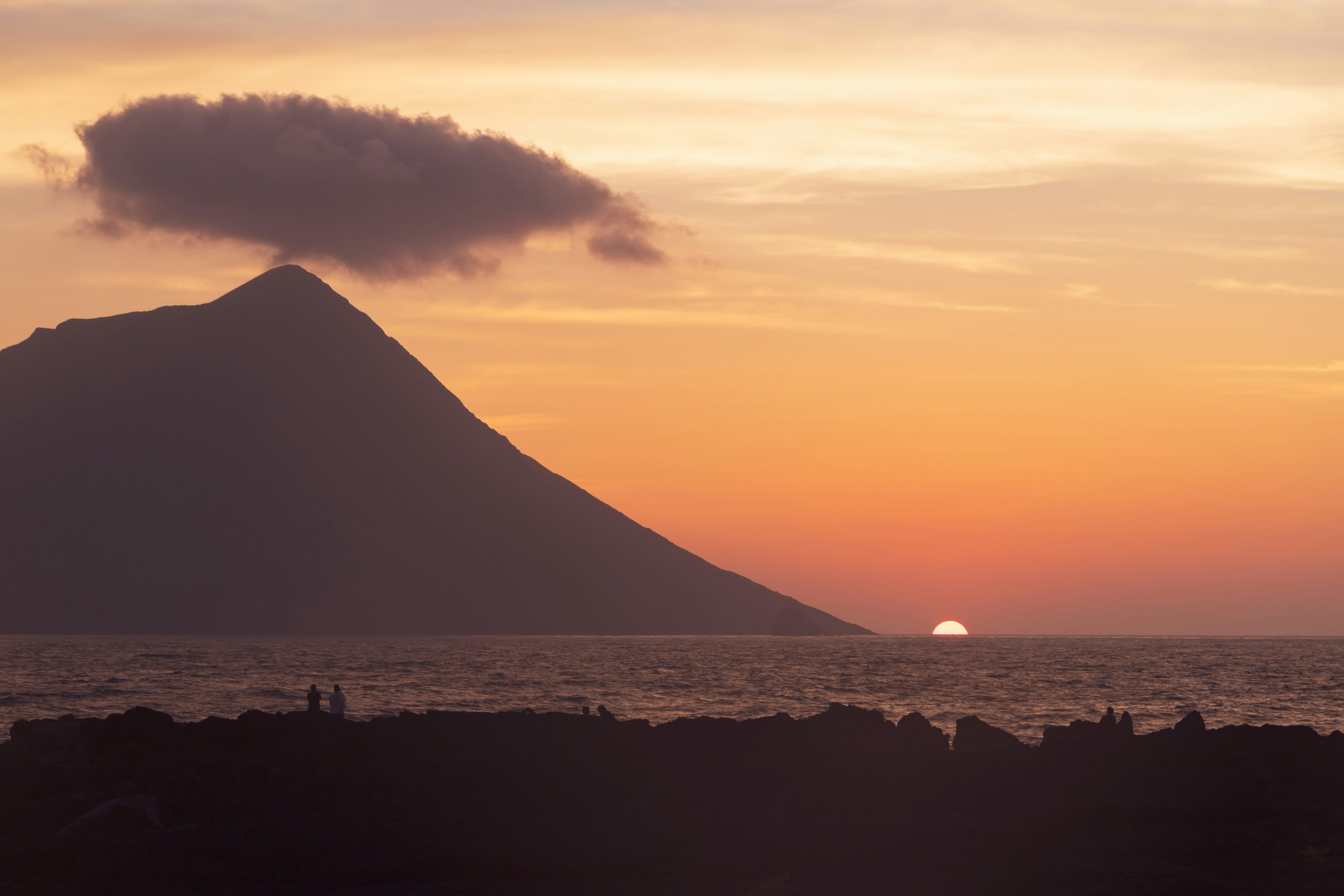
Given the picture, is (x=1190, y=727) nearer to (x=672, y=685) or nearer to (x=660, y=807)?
(x=660, y=807)

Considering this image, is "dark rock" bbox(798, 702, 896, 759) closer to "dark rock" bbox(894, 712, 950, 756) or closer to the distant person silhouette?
"dark rock" bbox(894, 712, 950, 756)

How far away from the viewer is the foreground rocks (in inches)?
949

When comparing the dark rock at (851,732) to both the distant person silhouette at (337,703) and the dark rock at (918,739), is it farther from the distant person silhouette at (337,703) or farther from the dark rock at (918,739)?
the distant person silhouette at (337,703)

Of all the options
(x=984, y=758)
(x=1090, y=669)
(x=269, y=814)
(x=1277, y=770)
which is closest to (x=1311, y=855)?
(x=1277, y=770)

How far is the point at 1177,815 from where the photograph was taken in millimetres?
29234

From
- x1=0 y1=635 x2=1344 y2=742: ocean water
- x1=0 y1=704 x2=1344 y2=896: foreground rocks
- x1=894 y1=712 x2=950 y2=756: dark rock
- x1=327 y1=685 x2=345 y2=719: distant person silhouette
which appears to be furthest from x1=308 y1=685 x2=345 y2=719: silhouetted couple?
x1=0 y1=635 x2=1344 y2=742: ocean water

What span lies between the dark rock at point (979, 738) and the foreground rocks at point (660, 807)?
0.10m

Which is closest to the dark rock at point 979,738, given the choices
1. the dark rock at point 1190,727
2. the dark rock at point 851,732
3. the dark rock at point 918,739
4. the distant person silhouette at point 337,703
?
the dark rock at point 918,739

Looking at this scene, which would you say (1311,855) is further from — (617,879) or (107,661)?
(107,661)

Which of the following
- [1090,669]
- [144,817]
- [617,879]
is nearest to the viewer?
[617,879]

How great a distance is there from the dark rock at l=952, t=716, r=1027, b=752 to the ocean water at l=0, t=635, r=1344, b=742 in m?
11.6

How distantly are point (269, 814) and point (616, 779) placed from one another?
30.3ft

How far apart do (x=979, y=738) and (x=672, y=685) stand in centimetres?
5385

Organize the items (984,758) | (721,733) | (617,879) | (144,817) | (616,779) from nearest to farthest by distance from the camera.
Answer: (617,879)
(144,817)
(616,779)
(984,758)
(721,733)
